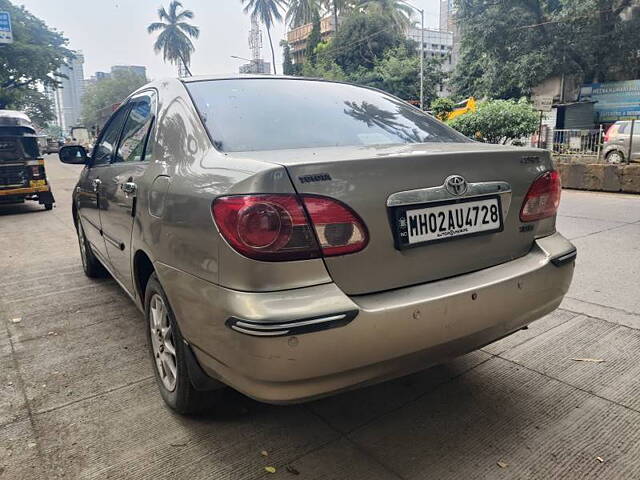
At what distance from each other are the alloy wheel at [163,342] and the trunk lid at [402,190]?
3.08 feet

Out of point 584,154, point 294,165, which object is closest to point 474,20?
point 584,154

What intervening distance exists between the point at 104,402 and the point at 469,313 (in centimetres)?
183

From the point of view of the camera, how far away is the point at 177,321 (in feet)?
6.88

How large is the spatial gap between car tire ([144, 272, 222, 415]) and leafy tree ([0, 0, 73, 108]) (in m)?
33.0

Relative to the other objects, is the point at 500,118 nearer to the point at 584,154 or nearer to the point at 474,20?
the point at 584,154

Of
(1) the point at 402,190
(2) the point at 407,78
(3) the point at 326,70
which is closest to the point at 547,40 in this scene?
(2) the point at 407,78

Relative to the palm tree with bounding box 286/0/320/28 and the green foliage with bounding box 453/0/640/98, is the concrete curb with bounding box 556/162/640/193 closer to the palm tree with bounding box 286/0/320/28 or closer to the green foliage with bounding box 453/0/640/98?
the green foliage with bounding box 453/0/640/98

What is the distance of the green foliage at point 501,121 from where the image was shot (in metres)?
14.7

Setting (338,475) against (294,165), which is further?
(338,475)

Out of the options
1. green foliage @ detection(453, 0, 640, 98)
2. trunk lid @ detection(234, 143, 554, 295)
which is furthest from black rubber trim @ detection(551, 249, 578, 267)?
green foliage @ detection(453, 0, 640, 98)

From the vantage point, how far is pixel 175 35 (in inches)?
2280

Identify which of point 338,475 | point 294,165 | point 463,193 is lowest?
point 338,475

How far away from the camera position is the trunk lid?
1.76 meters

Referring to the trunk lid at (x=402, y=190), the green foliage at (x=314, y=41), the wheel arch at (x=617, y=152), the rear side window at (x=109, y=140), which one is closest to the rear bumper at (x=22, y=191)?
the rear side window at (x=109, y=140)
